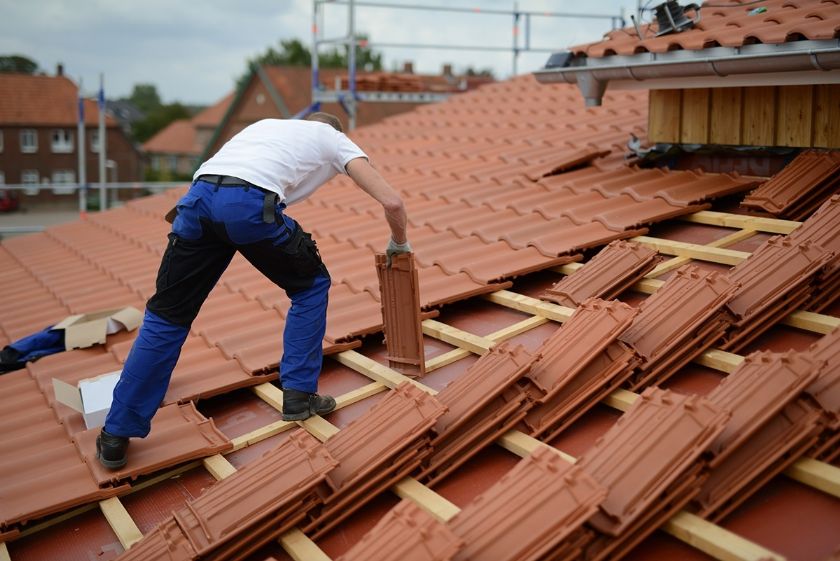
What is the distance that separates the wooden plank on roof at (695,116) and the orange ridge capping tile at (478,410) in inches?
113

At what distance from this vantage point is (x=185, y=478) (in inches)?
113

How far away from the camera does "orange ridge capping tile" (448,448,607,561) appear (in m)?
1.93

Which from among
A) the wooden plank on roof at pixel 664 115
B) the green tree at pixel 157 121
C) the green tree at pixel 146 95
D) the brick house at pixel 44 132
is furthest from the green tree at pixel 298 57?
the wooden plank on roof at pixel 664 115

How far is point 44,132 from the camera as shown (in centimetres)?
4756

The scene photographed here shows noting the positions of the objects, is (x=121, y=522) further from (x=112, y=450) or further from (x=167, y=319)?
(x=167, y=319)

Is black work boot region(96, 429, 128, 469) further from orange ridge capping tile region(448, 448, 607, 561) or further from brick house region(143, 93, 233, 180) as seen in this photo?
brick house region(143, 93, 233, 180)

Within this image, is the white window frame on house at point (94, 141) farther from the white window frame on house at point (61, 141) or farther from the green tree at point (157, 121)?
the green tree at point (157, 121)

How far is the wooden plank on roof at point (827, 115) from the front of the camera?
4.23 metres

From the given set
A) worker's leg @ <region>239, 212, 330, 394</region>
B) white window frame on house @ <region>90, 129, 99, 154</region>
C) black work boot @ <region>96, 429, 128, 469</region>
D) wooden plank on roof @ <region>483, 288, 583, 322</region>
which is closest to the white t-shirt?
worker's leg @ <region>239, 212, 330, 394</region>

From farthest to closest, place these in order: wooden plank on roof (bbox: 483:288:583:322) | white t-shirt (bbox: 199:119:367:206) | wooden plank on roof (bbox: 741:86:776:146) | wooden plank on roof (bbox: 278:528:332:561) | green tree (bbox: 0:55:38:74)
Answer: green tree (bbox: 0:55:38:74)
wooden plank on roof (bbox: 741:86:776:146)
wooden plank on roof (bbox: 483:288:583:322)
white t-shirt (bbox: 199:119:367:206)
wooden plank on roof (bbox: 278:528:332:561)

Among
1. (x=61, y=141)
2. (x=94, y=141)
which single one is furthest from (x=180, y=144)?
(x=61, y=141)

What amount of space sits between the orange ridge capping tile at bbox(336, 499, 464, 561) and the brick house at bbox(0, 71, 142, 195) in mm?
47049

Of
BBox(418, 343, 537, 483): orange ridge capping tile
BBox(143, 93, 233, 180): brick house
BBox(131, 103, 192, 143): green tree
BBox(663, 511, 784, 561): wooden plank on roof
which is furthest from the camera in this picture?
BBox(131, 103, 192, 143): green tree

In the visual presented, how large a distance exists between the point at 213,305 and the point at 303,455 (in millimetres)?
2258
